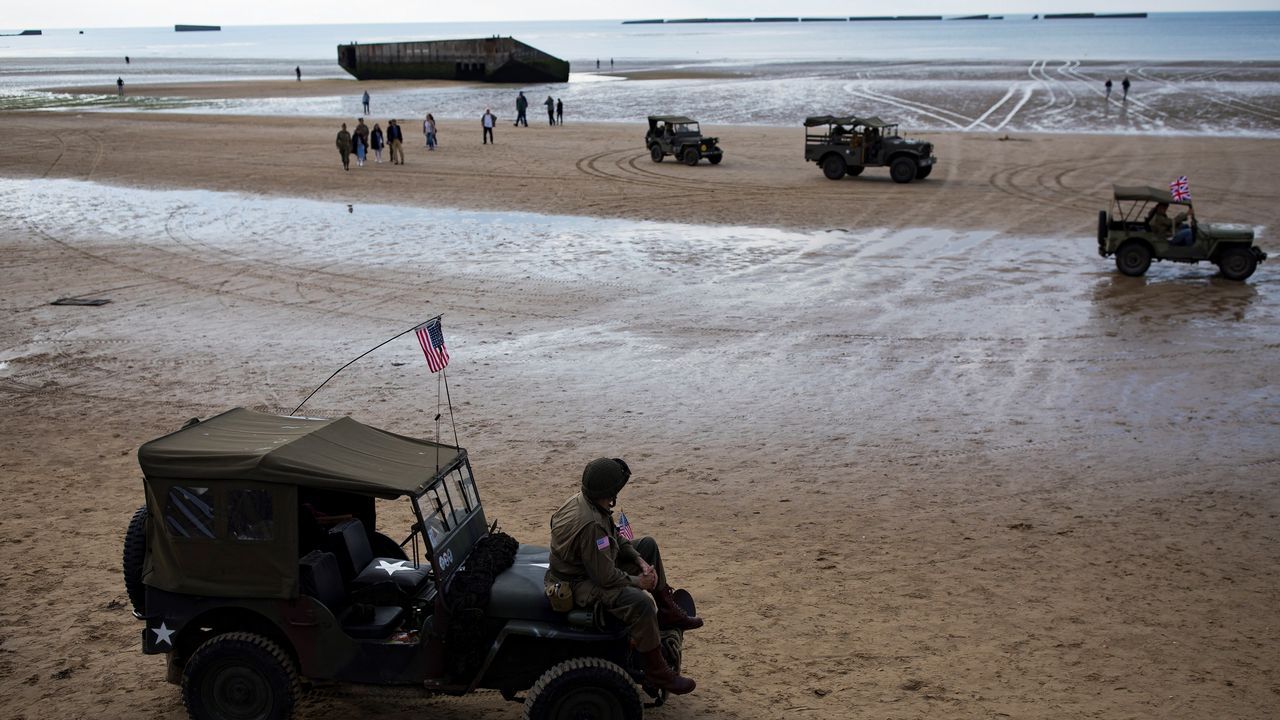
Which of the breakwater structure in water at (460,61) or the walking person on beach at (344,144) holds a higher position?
the breakwater structure in water at (460,61)

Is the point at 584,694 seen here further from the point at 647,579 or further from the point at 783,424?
the point at 783,424

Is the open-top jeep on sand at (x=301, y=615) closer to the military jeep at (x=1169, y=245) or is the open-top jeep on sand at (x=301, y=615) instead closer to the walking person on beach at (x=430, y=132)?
the military jeep at (x=1169, y=245)

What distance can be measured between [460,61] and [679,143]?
44.2m

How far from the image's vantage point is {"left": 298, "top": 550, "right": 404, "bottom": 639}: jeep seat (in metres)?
6.52

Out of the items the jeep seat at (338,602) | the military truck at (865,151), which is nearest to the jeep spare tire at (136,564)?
the jeep seat at (338,602)

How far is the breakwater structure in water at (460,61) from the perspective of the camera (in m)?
73.3

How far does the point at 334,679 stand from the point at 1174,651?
219 inches


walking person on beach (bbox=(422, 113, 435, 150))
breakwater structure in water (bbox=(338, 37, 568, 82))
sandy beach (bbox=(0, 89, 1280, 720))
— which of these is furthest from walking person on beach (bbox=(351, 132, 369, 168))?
breakwater structure in water (bbox=(338, 37, 568, 82))

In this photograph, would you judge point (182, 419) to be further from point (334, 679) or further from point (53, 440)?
point (334, 679)

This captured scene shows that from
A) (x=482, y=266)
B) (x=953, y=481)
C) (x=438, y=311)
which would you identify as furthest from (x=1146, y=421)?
(x=482, y=266)

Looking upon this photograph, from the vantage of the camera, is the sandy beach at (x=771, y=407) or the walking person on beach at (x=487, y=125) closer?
the sandy beach at (x=771, y=407)

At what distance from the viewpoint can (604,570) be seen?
627cm

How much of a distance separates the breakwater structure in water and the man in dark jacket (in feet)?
226

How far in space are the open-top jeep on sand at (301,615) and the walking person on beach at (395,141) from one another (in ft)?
93.0
